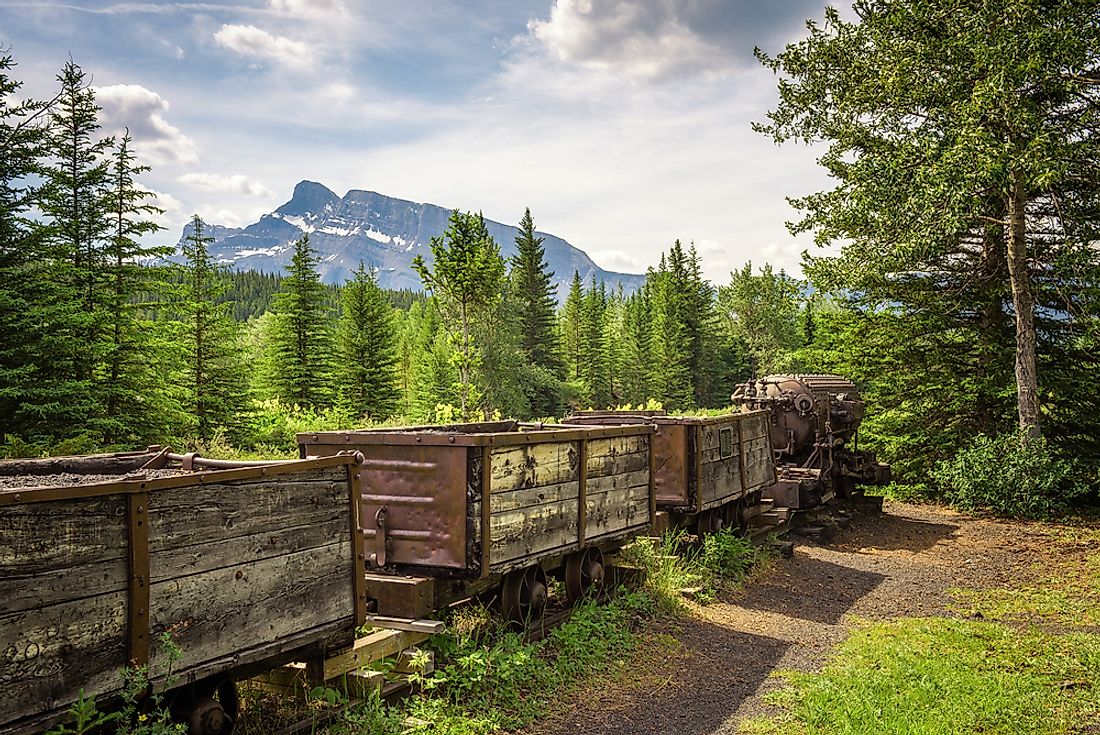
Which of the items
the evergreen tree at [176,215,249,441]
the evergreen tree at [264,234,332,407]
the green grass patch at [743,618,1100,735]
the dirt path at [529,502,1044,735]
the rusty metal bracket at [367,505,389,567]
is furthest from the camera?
the evergreen tree at [264,234,332,407]

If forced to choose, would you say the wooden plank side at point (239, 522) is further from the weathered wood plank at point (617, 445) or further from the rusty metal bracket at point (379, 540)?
the weathered wood plank at point (617, 445)

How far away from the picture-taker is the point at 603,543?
28.0ft

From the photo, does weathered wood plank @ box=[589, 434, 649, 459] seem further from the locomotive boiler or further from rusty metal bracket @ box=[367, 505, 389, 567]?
the locomotive boiler

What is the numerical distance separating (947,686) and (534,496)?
152 inches

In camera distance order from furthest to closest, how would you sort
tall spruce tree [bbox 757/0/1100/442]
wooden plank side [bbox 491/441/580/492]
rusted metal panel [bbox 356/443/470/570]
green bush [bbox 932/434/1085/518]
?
green bush [bbox 932/434/1085/518] < tall spruce tree [bbox 757/0/1100/442] < wooden plank side [bbox 491/441/580/492] < rusted metal panel [bbox 356/443/470/570]

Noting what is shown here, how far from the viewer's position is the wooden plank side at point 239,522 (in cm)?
416

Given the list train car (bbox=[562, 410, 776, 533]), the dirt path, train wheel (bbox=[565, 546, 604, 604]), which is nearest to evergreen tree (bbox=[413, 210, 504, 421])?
train car (bbox=[562, 410, 776, 533])

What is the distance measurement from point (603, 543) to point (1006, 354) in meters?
13.0

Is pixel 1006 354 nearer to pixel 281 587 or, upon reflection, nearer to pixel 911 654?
pixel 911 654

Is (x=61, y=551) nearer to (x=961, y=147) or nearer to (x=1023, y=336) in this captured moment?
(x=961, y=147)

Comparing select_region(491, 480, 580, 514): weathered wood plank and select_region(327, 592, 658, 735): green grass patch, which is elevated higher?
select_region(491, 480, 580, 514): weathered wood plank

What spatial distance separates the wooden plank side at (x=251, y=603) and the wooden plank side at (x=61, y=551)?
32 cm

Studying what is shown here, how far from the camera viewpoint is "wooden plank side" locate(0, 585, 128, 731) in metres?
3.49

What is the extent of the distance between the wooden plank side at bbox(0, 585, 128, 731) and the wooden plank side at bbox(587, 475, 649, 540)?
488 centimetres
